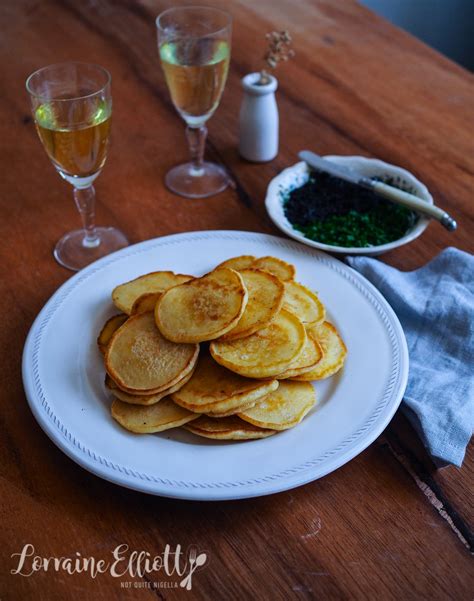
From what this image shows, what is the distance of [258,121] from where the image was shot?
158cm

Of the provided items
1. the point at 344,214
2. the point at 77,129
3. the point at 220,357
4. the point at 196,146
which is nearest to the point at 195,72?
the point at 196,146

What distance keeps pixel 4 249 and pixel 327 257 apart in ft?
2.24

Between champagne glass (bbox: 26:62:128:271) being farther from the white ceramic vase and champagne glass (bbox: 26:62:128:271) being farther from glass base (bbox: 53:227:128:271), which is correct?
the white ceramic vase

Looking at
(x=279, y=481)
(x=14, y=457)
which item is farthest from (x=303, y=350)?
(x=14, y=457)

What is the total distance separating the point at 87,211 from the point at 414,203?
681 mm

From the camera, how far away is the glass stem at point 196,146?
1563 millimetres

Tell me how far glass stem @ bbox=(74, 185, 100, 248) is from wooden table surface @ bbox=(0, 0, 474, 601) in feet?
0.26

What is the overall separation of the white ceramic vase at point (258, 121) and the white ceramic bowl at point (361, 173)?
130 millimetres

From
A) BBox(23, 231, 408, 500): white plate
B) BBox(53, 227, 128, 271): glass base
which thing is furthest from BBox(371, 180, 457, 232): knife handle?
BBox(53, 227, 128, 271): glass base

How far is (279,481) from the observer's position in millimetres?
879

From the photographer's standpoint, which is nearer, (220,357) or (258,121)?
(220,357)

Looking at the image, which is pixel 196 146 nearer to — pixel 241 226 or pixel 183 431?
pixel 241 226

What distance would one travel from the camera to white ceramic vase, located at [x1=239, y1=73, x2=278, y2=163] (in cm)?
155

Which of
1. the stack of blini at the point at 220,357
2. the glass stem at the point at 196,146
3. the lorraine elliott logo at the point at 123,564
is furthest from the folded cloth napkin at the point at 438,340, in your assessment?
the glass stem at the point at 196,146
